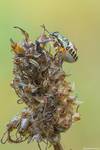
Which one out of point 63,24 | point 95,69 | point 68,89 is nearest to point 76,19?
point 63,24

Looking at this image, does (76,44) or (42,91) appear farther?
(76,44)

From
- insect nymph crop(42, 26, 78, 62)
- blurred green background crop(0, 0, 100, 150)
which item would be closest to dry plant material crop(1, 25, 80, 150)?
insect nymph crop(42, 26, 78, 62)

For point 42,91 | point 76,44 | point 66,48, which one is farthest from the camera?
point 76,44

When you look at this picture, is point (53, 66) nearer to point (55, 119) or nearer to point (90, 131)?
point (55, 119)

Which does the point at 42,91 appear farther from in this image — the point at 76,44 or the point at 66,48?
the point at 76,44

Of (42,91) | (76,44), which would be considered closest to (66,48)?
(42,91)

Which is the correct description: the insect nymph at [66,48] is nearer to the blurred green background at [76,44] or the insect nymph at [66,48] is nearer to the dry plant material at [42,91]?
the dry plant material at [42,91]
